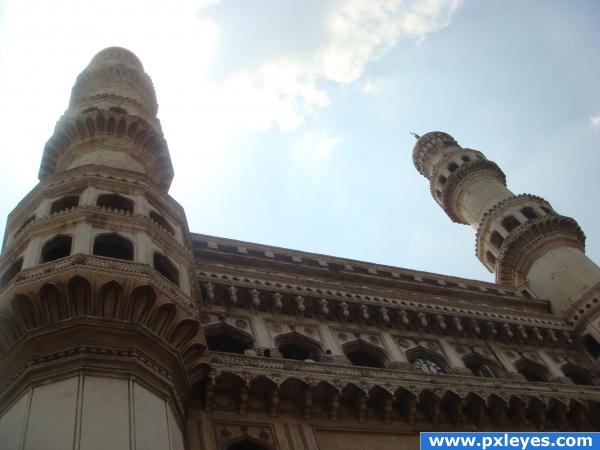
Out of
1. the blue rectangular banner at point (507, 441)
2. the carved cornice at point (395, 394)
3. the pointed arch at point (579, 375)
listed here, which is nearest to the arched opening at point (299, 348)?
the carved cornice at point (395, 394)

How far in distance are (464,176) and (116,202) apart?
17714 millimetres

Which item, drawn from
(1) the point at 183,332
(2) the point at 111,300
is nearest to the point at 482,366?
(1) the point at 183,332

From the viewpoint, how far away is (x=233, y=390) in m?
11.5

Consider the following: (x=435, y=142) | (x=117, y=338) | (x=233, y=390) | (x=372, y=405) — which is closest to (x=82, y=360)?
(x=117, y=338)

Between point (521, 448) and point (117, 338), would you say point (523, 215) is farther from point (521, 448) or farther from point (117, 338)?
point (117, 338)

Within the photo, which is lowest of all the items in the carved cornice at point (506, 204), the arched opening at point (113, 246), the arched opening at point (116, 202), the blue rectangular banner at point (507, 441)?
the blue rectangular banner at point (507, 441)

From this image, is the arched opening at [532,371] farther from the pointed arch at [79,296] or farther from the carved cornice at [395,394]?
the pointed arch at [79,296]

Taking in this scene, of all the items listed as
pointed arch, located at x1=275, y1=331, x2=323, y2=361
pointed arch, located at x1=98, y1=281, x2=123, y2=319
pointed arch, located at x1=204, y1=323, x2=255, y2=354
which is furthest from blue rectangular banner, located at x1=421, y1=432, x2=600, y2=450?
pointed arch, located at x1=98, y1=281, x2=123, y2=319

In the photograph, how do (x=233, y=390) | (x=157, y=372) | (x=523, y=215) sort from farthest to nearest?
(x=523, y=215), (x=233, y=390), (x=157, y=372)

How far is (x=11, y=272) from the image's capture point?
12109 millimetres

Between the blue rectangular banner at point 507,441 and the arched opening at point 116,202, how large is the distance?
7.01m

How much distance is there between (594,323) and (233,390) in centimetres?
1137

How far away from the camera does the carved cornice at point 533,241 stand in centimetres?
2244

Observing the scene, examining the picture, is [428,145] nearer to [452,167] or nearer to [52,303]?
[452,167]
